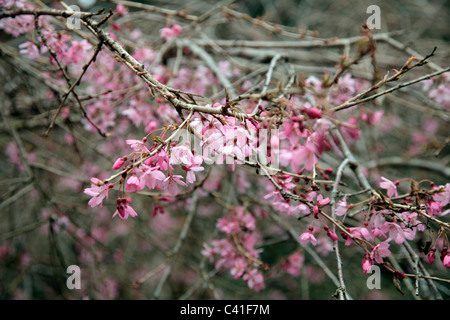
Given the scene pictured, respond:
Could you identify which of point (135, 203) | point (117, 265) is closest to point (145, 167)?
point (135, 203)

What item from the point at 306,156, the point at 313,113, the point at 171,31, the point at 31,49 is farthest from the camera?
the point at 171,31

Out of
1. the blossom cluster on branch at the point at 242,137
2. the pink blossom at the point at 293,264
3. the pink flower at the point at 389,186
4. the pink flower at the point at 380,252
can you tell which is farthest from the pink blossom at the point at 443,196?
the pink blossom at the point at 293,264

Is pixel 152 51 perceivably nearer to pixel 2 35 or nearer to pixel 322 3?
pixel 2 35

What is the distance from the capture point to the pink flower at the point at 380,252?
1138mm

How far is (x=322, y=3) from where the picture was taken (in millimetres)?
4961

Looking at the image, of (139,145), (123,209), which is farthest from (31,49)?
(123,209)

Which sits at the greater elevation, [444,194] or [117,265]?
[117,265]

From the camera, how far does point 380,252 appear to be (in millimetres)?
1161

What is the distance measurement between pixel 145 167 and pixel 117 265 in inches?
119

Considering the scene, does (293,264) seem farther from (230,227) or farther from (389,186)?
(389,186)

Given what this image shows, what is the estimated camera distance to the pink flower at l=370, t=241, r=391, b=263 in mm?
1138

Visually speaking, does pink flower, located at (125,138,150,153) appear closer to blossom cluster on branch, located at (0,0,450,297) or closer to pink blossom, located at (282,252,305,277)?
blossom cluster on branch, located at (0,0,450,297)

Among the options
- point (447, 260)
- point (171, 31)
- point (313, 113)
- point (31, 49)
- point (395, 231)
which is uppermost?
point (171, 31)
